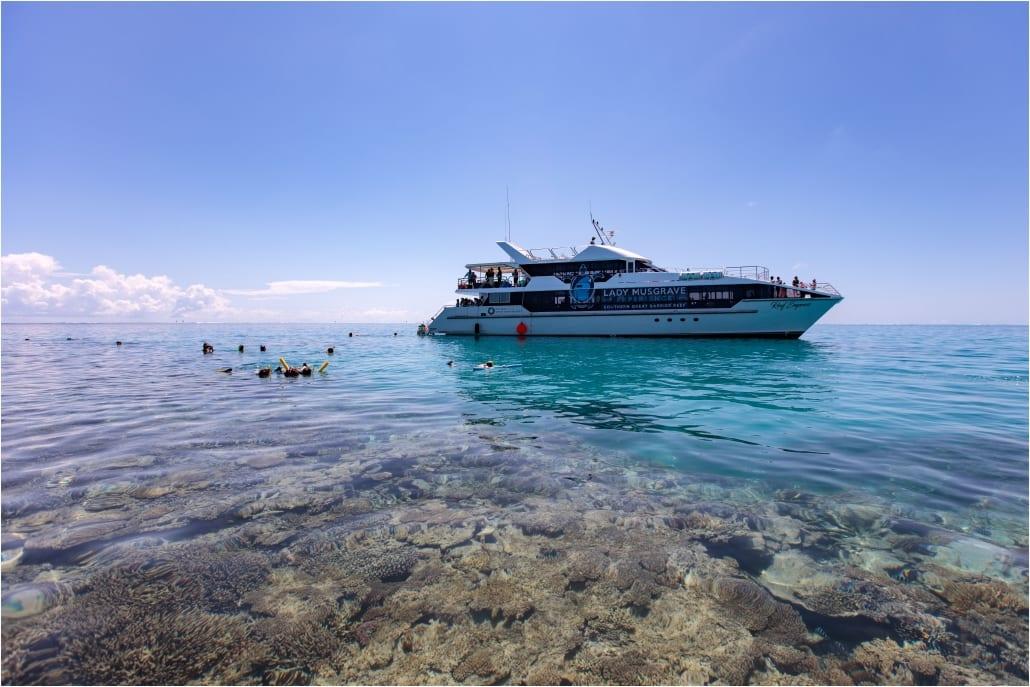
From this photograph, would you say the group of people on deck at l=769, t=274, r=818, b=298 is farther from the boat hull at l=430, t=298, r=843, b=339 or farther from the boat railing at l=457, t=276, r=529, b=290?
the boat railing at l=457, t=276, r=529, b=290

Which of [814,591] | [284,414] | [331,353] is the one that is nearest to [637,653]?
[814,591]

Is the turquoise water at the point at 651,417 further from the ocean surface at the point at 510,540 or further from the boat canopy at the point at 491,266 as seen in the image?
the boat canopy at the point at 491,266

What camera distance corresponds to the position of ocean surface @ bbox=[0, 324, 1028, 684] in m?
2.95

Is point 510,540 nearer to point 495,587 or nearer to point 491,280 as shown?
point 495,587

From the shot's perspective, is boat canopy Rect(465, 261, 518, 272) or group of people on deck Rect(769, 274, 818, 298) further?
boat canopy Rect(465, 261, 518, 272)

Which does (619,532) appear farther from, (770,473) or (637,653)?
(770,473)

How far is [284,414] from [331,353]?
24.0 metres

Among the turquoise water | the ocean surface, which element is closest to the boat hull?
the turquoise water

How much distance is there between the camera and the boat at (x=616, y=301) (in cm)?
3456

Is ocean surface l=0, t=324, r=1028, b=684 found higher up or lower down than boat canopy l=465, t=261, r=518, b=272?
lower down

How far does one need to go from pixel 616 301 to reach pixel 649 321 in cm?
332

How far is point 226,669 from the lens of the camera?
281 cm

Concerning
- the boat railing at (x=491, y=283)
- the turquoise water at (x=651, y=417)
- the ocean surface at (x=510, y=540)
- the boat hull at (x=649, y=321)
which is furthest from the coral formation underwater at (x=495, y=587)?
the boat railing at (x=491, y=283)

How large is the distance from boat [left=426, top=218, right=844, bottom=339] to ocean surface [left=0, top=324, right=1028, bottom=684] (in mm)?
25398
